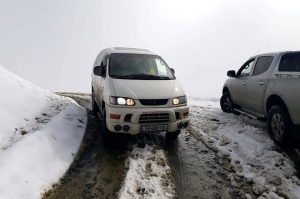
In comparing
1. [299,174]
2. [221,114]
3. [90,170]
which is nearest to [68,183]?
[90,170]

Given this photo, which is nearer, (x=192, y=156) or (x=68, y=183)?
(x=68, y=183)

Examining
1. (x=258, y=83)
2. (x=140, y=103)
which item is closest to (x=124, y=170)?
(x=140, y=103)

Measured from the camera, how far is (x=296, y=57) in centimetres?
512

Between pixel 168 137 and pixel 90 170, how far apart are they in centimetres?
201

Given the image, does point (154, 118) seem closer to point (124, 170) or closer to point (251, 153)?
point (124, 170)

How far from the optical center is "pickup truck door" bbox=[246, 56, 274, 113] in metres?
5.70

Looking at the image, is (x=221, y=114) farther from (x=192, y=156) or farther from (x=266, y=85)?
(x=192, y=156)

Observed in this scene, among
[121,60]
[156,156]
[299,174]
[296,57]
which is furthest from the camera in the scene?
[121,60]

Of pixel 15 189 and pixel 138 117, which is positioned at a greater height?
pixel 138 117

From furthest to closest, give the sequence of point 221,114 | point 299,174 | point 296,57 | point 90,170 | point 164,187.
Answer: point 221,114 < point 296,57 < point 90,170 < point 299,174 < point 164,187

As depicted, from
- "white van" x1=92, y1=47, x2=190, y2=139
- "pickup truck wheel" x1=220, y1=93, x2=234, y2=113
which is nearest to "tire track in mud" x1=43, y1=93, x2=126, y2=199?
"white van" x1=92, y1=47, x2=190, y2=139

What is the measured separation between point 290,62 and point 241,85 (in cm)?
177

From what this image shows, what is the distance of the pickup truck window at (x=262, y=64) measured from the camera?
229 inches

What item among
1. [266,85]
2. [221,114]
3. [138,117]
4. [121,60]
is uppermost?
[121,60]
